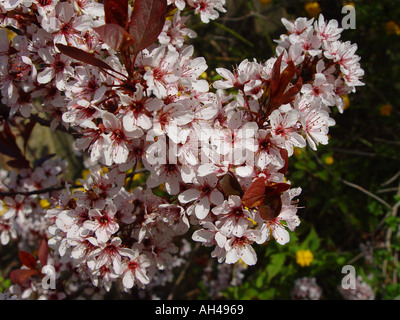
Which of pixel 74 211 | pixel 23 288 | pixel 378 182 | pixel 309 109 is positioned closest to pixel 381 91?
pixel 378 182

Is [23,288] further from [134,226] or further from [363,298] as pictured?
[363,298]

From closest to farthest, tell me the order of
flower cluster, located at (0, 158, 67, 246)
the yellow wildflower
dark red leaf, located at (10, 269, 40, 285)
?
dark red leaf, located at (10, 269, 40, 285), flower cluster, located at (0, 158, 67, 246), the yellow wildflower

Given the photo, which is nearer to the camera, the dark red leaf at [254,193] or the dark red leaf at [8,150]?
the dark red leaf at [254,193]

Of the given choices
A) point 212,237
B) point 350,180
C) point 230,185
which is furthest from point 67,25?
point 350,180

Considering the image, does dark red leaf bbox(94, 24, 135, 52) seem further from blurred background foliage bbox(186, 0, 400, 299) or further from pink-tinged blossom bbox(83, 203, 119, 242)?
blurred background foliage bbox(186, 0, 400, 299)

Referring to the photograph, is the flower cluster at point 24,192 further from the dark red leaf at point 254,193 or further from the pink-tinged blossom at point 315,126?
the pink-tinged blossom at point 315,126

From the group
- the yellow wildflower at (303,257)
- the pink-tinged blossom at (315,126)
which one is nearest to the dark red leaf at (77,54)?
the pink-tinged blossom at (315,126)

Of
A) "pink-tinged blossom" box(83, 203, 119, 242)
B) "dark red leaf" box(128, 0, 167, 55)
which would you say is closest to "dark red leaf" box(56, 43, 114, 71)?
"dark red leaf" box(128, 0, 167, 55)
